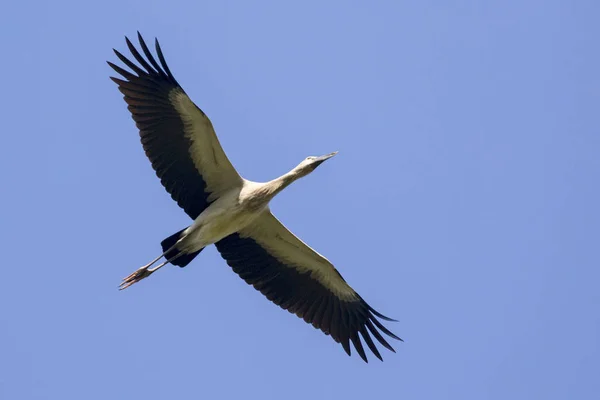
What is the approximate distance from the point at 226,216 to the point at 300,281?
6.17 ft

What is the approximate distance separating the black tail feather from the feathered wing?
697mm

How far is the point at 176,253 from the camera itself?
18047 mm

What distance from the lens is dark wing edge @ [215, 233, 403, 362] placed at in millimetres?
18766

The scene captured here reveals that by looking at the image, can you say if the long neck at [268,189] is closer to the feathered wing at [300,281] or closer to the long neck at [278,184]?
the long neck at [278,184]

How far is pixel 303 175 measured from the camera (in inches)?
711

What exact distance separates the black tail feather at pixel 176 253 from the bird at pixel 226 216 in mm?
15

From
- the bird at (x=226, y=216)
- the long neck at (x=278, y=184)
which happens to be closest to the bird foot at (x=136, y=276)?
the bird at (x=226, y=216)

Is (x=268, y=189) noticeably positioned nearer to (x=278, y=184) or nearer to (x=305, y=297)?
(x=278, y=184)

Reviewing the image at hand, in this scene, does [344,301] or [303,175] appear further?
[344,301]

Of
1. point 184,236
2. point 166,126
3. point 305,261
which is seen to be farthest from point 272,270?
point 166,126

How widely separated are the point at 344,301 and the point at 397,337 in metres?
1.02

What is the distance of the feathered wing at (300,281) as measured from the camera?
18.7 meters

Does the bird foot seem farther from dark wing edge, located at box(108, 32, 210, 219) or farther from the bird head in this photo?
the bird head

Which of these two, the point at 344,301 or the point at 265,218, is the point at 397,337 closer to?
the point at 344,301
